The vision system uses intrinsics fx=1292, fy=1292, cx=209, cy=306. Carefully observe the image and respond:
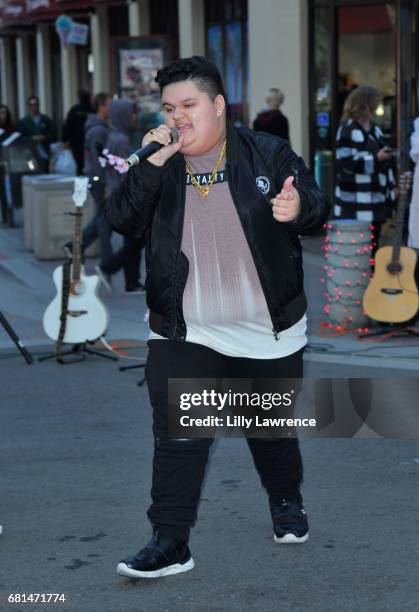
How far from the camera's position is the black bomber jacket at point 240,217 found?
470cm

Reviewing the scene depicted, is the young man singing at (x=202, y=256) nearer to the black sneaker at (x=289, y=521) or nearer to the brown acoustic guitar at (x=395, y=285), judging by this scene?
the black sneaker at (x=289, y=521)

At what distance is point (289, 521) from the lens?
516 cm

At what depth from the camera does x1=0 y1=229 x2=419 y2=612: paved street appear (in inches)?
184

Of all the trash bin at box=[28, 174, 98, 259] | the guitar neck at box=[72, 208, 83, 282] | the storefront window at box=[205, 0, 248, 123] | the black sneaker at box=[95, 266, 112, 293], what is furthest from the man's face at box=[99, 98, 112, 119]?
the storefront window at box=[205, 0, 248, 123]

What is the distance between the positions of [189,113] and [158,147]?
237mm

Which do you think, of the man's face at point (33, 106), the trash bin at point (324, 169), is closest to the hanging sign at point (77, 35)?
the man's face at point (33, 106)

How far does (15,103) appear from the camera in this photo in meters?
41.2

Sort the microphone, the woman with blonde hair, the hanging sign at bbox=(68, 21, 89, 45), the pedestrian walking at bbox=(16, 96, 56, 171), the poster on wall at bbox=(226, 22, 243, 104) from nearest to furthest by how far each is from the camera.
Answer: the microphone < the woman with blonde hair < the poster on wall at bbox=(226, 22, 243, 104) < the pedestrian walking at bbox=(16, 96, 56, 171) < the hanging sign at bbox=(68, 21, 89, 45)

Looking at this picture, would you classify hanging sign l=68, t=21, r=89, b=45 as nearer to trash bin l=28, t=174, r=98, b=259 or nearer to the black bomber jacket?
trash bin l=28, t=174, r=98, b=259

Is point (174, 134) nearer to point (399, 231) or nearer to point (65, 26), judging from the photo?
point (399, 231)

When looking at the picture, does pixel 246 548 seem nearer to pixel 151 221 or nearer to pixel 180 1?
pixel 151 221

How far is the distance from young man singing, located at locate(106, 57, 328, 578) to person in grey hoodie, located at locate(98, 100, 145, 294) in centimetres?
736

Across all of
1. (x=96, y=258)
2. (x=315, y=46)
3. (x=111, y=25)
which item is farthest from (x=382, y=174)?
(x=111, y=25)

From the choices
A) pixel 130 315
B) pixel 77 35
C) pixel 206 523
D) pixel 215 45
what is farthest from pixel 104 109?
pixel 77 35
